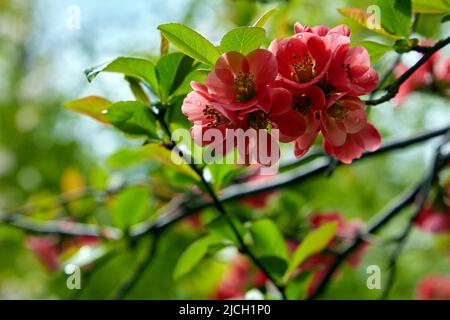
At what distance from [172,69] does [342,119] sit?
0.73 feet

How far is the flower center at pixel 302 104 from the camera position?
0.60 meters

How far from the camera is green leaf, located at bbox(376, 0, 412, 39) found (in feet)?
2.34

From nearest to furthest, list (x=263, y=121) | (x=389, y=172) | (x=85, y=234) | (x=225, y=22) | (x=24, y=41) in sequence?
(x=263, y=121)
(x=85, y=234)
(x=225, y=22)
(x=389, y=172)
(x=24, y=41)

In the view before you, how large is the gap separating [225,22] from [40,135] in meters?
2.55

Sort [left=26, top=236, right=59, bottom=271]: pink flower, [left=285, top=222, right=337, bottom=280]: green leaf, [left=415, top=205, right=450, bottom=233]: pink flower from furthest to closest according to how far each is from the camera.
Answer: [left=26, top=236, right=59, bottom=271]: pink flower
[left=415, top=205, right=450, bottom=233]: pink flower
[left=285, top=222, right=337, bottom=280]: green leaf

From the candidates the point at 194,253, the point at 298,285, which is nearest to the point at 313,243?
the point at 298,285

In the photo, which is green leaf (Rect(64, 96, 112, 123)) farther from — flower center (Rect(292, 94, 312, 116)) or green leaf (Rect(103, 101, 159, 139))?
flower center (Rect(292, 94, 312, 116))

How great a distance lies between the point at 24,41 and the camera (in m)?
5.54

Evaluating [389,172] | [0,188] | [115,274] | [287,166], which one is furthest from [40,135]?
[287,166]

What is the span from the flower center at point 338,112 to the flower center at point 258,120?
7 cm

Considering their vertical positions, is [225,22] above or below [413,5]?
above

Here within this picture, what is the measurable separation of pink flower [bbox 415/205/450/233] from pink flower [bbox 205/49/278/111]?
918 millimetres

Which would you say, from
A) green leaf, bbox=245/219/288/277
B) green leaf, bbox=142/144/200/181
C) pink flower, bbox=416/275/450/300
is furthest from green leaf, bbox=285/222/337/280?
pink flower, bbox=416/275/450/300
